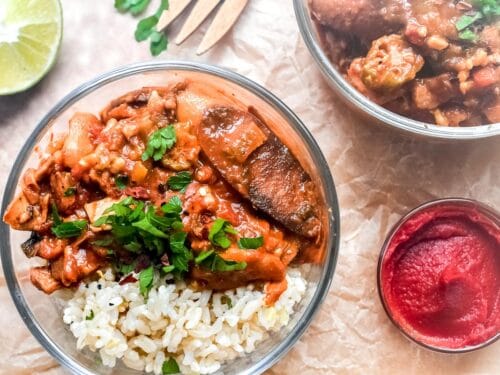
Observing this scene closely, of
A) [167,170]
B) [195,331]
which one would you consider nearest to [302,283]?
[195,331]

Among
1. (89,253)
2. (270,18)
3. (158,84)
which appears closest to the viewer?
(89,253)

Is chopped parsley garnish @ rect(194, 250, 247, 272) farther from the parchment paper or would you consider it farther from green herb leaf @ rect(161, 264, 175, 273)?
the parchment paper

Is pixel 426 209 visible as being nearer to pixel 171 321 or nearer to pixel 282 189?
pixel 282 189

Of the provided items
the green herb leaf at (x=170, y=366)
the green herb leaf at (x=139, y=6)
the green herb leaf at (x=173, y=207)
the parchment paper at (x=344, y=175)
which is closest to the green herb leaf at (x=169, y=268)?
the green herb leaf at (x=173, y=207)

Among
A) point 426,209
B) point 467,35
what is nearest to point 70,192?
point 426,209

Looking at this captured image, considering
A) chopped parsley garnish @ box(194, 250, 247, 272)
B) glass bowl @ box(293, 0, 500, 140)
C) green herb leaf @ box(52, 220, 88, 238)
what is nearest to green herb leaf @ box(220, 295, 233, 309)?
chopped parsley garnish @ box(194, 250, 247, 272)

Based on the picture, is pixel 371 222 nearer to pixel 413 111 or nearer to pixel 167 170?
pixel 413 111

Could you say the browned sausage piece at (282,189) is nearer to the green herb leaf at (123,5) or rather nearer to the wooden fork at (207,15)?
the wooden fork at (207,15)
